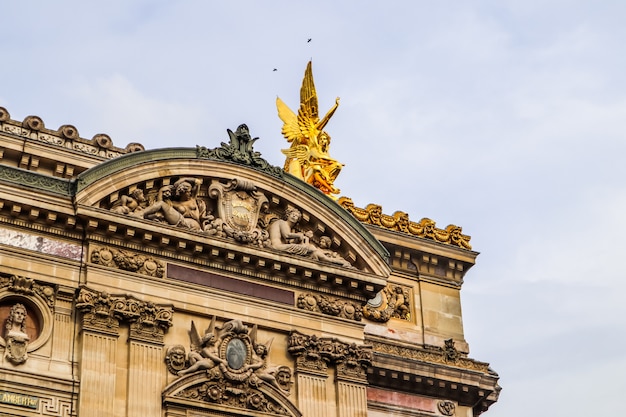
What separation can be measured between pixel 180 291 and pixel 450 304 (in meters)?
12.0

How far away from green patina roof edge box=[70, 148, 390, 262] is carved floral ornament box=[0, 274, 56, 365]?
9.42ft

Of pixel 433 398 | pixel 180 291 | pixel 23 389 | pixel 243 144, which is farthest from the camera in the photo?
pixel 433 398

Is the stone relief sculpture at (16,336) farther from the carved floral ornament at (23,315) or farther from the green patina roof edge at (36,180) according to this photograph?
the green patina roof edge at (36,180)

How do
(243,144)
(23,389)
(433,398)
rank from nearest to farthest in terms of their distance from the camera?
1. (23,389)
2. (243,144)
3. (433,398)

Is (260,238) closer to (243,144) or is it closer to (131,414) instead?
(243,144)

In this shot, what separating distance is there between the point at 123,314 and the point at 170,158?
15.6 ft

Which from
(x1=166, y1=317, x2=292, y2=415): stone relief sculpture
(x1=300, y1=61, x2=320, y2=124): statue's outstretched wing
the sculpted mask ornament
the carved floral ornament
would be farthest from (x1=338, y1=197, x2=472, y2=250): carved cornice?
the carved floral ornament

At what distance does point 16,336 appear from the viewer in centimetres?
3428

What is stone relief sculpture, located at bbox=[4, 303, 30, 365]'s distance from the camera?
112 ft

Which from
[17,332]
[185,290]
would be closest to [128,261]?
[185,290]

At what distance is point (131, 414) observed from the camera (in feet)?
115

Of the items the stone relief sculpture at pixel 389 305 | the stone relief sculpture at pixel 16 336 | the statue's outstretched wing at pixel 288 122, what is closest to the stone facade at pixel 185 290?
the stone relief sculpture at pixel 16 336

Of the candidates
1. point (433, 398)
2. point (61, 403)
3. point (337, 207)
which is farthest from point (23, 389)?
point (433, 398)

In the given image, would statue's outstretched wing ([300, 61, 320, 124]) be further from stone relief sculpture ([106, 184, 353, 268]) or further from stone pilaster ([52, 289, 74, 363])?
stone pilaster ([52, 289, 74, 363])
